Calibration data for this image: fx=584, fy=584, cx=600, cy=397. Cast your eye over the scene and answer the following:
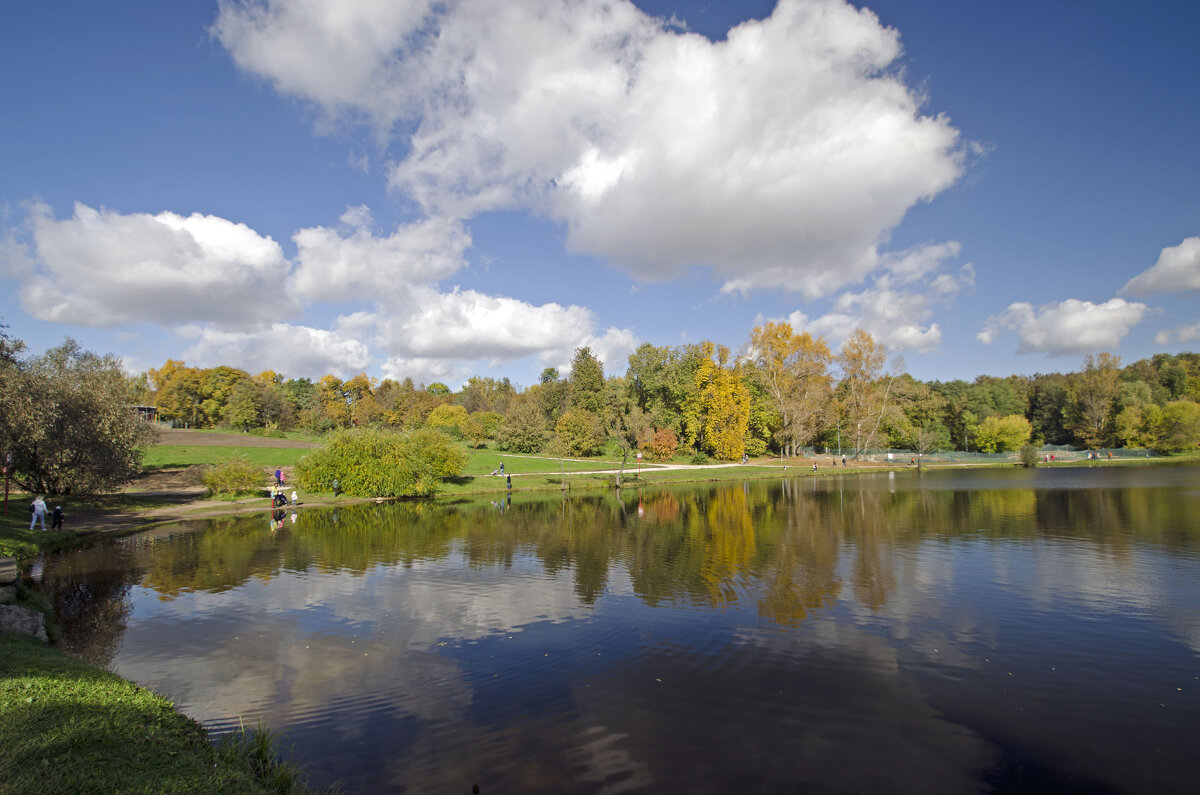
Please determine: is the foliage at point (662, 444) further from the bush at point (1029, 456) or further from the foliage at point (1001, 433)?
the foliage at point (1001, 433)

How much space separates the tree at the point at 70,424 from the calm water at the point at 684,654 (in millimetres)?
7374

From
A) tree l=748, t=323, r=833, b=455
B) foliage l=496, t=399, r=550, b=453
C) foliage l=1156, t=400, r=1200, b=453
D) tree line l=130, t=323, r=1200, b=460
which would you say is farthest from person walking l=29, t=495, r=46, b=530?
foliage l=1156, t=400, r=1200, b=453

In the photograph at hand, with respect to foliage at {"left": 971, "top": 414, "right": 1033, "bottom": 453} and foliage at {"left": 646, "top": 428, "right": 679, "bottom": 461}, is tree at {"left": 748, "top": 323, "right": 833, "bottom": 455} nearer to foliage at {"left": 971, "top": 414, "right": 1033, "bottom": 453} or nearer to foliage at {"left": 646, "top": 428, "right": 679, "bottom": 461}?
foliage at {"left": 646, "top": 428, "right": 679, "bottom": 461}

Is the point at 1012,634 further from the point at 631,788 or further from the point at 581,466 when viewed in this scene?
the point at 581,466

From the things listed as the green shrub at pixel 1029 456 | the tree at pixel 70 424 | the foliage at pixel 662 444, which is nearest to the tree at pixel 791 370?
the foliage at pixel 662 444

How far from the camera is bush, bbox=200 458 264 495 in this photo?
1543 inches

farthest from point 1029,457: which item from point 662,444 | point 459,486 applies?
point 459,486

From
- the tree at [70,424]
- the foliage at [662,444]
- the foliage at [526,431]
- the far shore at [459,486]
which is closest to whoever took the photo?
the tree at [70,424]

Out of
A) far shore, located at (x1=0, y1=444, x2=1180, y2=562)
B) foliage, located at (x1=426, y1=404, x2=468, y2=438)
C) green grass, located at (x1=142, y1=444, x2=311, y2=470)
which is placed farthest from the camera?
foliage, located at (x1=426, y1=404, x2=468, y2=438)

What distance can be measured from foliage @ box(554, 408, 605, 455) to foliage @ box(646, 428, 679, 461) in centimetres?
702

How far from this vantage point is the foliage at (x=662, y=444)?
67812 mm

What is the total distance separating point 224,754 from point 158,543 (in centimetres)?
2282

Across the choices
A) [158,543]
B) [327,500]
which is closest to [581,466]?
[327,500]

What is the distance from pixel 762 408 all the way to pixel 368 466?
51.8 meters
